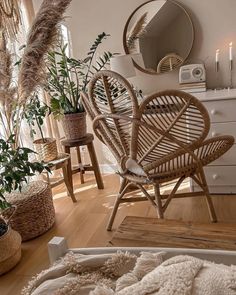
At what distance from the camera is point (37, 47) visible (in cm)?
205

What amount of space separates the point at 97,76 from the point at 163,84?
143 cm

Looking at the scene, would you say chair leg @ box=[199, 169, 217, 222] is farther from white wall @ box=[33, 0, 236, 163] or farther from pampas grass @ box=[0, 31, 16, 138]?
pampas grass @ box=[0, 31, 16, 138]

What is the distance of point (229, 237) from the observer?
1141mm

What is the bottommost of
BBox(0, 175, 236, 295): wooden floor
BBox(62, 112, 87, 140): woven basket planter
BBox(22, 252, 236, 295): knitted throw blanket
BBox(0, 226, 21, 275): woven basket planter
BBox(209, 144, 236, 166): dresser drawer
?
BBox(0, 175, 236, 295): wooden floor

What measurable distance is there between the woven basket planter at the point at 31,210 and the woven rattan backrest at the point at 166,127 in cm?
80

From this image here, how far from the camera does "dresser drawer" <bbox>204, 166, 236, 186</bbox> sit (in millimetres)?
2473

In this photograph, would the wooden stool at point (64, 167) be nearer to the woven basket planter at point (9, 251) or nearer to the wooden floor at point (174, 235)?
the woven basket planter at point (9, 251)

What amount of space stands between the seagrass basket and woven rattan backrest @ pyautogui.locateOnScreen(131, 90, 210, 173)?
893 millimetres

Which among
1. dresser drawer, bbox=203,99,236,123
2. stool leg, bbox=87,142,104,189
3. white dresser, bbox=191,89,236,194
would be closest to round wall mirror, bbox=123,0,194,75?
white dresser, bbox=191,89,236,194

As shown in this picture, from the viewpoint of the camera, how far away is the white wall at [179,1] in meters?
2.72

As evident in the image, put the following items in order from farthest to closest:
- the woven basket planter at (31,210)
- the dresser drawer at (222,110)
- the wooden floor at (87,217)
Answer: the dresser drawer at (222,110) < the woven basket planter at (31,210) < the wooden floor at (87,217)

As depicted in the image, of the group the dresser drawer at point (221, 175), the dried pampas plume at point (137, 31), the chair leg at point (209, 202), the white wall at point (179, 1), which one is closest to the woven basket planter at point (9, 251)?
the chair leg at point (209, 202)

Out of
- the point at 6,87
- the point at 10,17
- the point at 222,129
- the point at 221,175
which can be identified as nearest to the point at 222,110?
the point at 222,129

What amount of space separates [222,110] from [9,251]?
1.77m
